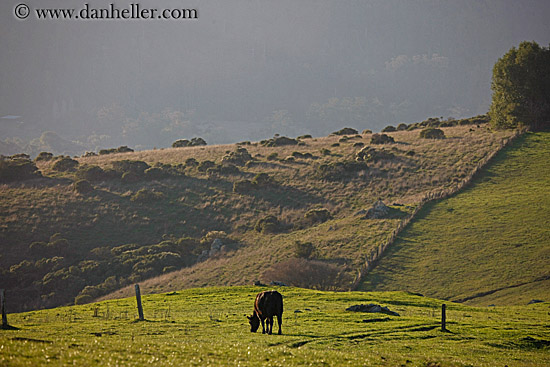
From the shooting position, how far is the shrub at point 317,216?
61625 millimetres

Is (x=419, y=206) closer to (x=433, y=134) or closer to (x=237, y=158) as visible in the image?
(x=433, y=134)

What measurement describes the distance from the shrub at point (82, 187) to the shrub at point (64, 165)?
35.1 feet

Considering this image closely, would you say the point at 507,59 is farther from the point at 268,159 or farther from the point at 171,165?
the point at 171,165

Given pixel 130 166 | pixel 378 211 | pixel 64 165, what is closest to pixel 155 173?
pixel 130 166

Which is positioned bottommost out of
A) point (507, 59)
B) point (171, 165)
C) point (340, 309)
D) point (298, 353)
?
point (340, 309)

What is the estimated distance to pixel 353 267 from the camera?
151 ft

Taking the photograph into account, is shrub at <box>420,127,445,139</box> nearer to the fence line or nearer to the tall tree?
the tall tree

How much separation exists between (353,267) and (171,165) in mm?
49294

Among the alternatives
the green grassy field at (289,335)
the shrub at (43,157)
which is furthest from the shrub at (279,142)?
the green grassy field at (289,335)

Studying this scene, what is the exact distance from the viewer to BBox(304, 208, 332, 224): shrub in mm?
61625

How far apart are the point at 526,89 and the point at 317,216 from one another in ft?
152

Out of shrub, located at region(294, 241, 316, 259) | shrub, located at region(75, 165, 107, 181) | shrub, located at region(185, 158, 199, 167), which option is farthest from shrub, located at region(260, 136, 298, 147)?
shrub, located at region(294, 241, 316, 259)

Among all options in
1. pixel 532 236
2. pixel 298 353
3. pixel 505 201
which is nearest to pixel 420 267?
pixel 532 236

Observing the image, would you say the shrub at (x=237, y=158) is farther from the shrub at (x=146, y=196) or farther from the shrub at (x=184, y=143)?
the shrub at (x=184, y=143)
